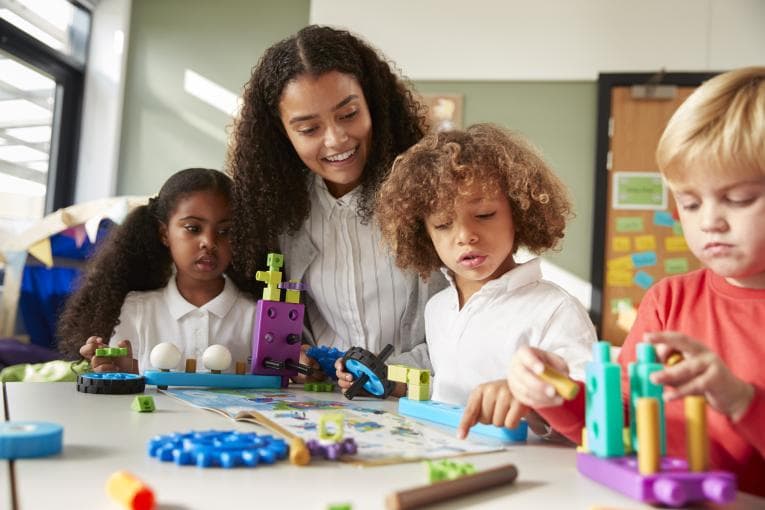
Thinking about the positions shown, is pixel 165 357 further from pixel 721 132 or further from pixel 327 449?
pixel 721 132

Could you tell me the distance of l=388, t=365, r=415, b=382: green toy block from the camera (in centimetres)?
110

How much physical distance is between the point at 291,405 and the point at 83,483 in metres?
0.47

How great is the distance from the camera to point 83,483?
62 centimetres

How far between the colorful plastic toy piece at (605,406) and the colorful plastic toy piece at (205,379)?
2.49ft

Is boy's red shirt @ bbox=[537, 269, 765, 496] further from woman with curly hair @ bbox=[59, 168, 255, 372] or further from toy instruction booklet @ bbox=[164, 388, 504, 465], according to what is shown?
woman with curly hair @ bbox=[59, 168, 255, 372]

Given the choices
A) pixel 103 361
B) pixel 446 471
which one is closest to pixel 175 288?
pixel 103 361

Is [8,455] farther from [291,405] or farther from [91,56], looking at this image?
[91,56]

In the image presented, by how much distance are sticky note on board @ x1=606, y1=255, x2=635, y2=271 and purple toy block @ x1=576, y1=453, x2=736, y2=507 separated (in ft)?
9.17

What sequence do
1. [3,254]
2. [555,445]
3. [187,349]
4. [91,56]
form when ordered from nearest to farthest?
[555,445], [187,349], [3,254], [91,56]

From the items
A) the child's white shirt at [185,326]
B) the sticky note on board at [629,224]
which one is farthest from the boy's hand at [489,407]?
the sticky note on board at [629,224]

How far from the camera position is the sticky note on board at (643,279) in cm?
330

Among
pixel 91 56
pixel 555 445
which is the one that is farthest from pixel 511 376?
pixel 91 56

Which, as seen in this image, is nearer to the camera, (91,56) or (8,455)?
(8,455)

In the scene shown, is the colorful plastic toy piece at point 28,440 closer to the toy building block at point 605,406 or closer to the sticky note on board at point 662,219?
the toy building block at point 605,406
